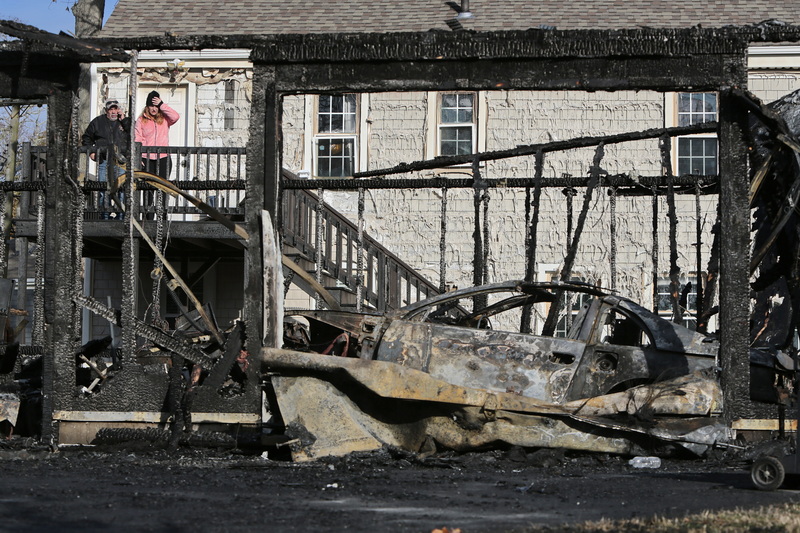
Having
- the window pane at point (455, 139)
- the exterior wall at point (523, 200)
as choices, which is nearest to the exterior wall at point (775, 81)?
the exterior wall at point (523, 200)

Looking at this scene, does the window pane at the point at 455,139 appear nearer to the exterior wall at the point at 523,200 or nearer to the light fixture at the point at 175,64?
the exterior wall at the point at 523,200

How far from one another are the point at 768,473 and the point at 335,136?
15.2 metres

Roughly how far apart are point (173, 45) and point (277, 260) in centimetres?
209

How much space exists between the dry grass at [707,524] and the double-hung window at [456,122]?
15742 mm

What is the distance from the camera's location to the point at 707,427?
9023 millimetres

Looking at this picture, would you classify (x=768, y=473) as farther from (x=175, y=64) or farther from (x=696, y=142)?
(x=175, y=64)

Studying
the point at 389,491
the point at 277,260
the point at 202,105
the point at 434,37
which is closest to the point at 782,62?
the point at 202,105

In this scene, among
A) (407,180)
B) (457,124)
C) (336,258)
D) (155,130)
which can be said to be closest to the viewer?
(407,180)

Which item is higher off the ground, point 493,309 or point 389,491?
point 493,309

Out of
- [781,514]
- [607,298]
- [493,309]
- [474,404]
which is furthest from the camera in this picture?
[493,309]

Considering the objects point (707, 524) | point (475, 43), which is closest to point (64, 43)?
point (475, 43)

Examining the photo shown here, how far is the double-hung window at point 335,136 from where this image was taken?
2169cm

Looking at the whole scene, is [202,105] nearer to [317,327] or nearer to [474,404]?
[317,327]

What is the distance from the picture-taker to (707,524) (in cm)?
570
